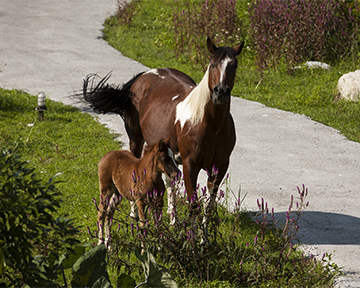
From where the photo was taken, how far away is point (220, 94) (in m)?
4.26

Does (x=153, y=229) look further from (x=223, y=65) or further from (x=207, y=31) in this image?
(x=207, y=31)

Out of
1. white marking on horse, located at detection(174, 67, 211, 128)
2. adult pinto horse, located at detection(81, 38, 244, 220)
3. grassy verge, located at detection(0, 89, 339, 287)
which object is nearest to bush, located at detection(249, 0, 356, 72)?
grassy verge, located at detection(0, 89, 339, 287)

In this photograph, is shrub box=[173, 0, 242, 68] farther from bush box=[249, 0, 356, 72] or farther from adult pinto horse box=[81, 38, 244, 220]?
adult pinto horse box=[81, 38, 244, 220]

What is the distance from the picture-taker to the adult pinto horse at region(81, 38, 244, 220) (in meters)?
4.41

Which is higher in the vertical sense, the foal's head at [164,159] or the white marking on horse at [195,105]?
the white marking on horse at [195,105]

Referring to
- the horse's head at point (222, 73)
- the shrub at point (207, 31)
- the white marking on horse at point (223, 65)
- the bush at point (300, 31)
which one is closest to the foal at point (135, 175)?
the horse's head at point (222, 73)

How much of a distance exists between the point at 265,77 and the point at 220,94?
7742 millimetres

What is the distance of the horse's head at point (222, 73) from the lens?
4.25m

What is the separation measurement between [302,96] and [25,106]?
6273 mm

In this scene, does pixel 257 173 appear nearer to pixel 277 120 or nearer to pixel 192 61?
pixel 277 120

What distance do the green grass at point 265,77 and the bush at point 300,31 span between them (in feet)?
1.56

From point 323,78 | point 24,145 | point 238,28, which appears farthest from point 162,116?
point 238,28

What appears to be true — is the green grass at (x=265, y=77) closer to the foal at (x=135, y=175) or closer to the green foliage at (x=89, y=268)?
the foal at (x=135, y=175)

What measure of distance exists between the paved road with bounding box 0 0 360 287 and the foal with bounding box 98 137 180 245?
155 centimetres
